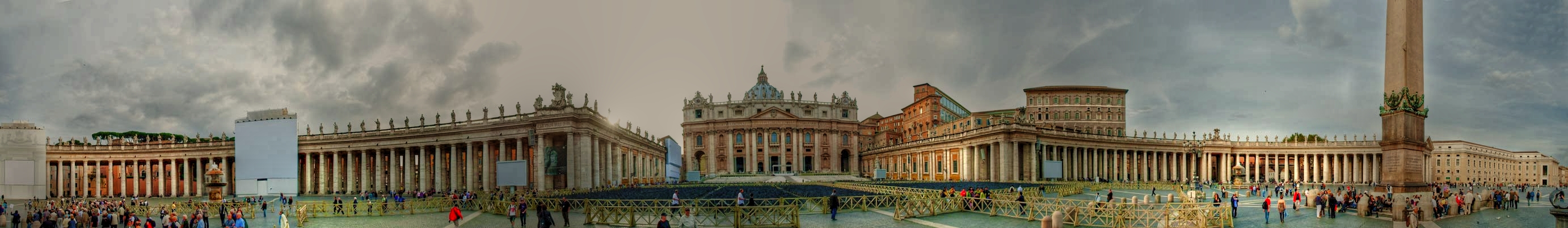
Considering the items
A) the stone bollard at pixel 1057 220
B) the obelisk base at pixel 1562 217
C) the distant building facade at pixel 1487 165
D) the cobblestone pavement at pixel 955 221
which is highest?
the obelisk base at pixel 1562 217

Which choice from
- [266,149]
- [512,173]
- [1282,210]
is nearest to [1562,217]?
[1282,210]

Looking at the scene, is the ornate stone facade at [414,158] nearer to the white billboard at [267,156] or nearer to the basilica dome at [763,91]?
the white billboard at [267,156]

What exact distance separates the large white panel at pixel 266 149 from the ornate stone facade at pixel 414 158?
4.79m

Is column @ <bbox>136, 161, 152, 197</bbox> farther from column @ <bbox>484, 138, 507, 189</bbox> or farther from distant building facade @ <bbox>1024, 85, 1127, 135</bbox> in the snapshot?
distant building facade @ <bbox>1024, 85, 1127, 135</bbox>

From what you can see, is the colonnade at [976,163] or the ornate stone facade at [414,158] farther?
the colonnade at [976,163]

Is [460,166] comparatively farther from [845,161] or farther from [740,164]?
[845,161]

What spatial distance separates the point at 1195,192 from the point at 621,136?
38.9 meters

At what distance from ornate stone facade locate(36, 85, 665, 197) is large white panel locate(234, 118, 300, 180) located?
4.79 metres

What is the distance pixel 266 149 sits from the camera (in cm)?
5466

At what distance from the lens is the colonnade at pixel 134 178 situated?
64438 mm

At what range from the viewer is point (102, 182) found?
227ft

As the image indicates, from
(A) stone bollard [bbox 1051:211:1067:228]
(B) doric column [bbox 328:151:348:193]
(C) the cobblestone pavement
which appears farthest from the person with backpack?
(B) doric column [bbox 328:151:348:193]

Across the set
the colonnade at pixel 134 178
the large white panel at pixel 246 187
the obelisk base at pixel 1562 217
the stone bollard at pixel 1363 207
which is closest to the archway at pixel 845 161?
the colonnade at pixel 134 178

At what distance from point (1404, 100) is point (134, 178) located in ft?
269
